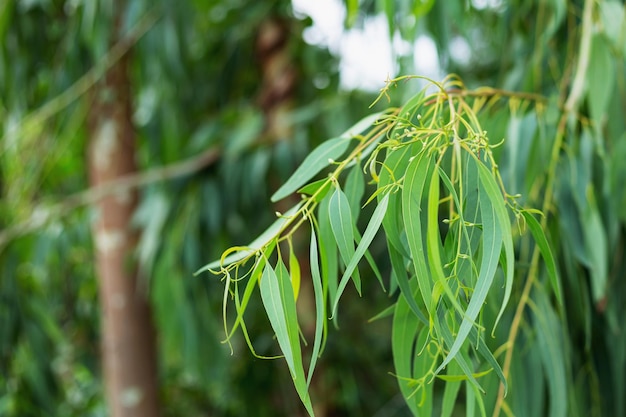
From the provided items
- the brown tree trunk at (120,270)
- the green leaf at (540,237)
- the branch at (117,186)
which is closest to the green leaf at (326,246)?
the green leaf at (540,237)

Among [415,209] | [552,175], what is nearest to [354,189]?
[415,209]

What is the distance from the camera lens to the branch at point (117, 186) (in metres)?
1.33

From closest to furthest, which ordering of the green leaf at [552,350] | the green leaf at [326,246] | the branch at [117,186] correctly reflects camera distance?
the green leaf at [326,246], the green leaf at [552,350], the branch at [117,186]

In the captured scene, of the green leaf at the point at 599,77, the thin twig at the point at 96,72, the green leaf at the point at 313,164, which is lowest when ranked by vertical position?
the green leaf at the point at 313,164

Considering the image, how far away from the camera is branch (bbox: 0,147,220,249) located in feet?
4.36

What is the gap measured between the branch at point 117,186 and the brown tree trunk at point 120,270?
3 centimetres

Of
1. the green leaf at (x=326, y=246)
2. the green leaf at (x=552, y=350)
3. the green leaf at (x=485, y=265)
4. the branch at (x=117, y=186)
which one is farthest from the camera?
the branch at (x=117, y=186)

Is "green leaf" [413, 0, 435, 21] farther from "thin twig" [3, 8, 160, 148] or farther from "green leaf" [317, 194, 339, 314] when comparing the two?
"thin twig" [3, 8, 160, 148]

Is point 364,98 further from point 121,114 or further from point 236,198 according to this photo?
point 121,114

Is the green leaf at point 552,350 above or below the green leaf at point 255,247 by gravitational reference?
below

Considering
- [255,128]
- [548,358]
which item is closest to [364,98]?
[255,128]

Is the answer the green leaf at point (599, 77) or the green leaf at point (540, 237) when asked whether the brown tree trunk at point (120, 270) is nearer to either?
the green leaf at point (599, 77)

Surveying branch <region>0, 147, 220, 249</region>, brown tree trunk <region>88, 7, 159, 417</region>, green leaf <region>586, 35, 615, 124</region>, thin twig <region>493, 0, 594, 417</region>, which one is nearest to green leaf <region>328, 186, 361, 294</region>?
thin twig <region>493, 0, 594, 417</region>

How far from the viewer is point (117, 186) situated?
1.39m
